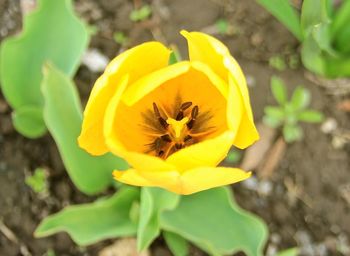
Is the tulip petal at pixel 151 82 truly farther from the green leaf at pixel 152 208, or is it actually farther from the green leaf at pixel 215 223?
the green leaf at pixel 215 223

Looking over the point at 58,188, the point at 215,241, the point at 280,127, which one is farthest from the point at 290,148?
the point at 58,188

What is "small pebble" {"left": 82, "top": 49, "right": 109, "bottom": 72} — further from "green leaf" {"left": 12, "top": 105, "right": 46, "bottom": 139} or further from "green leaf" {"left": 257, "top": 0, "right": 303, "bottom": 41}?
"green leaf" {"left": 257, "top": 0, "right": 303, "bottom": 41}

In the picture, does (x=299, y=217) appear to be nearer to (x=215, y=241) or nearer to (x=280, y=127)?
(x=280, y=127)

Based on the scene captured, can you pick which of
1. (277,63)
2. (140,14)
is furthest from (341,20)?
(140,14)

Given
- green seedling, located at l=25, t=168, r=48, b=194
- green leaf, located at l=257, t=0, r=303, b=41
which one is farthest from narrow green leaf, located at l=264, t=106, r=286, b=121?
green seedling, located at l=25, t=168, r=48, b=194

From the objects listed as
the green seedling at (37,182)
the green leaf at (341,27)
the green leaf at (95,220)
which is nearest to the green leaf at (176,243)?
the green leaf at (95,220)

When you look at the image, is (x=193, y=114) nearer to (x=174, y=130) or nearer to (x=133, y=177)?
(x=174, y=130)
